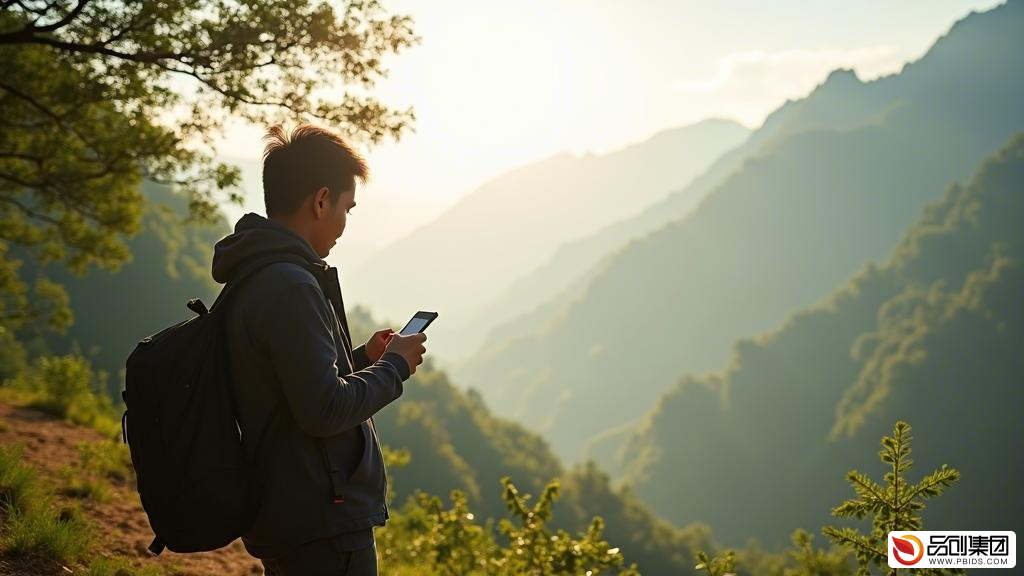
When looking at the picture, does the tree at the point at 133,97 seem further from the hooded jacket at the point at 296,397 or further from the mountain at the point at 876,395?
the mountain at the point at 876,395

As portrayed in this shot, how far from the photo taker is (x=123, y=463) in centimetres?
729

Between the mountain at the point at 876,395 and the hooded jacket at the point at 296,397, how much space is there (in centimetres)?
12046

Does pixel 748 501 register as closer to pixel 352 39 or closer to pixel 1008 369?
pixel 1008 369

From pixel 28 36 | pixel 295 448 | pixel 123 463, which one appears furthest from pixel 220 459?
pixel 28 36

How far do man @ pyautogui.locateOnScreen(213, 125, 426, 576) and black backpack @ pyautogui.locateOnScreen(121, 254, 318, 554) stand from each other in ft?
0.21

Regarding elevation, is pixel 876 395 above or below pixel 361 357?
above

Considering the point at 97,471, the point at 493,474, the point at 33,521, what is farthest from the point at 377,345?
the point at 493,474

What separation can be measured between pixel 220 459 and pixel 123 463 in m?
6.24

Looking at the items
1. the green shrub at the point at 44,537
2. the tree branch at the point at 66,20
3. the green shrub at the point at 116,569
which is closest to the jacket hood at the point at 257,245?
the green shrub at the point at 116,569

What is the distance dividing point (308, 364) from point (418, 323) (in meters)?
0.68

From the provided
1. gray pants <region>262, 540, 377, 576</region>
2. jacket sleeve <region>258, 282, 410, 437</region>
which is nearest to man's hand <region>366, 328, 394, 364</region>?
jacket sleeve <region>258, 282, 410, 437</region>

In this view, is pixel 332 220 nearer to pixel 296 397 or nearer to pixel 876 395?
pixel 296 397

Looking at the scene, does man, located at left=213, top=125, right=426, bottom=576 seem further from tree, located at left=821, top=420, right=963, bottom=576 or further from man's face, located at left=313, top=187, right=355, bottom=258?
tree, located at left=821, top=420, right=963, bottom=576

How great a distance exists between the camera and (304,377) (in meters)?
2.05
